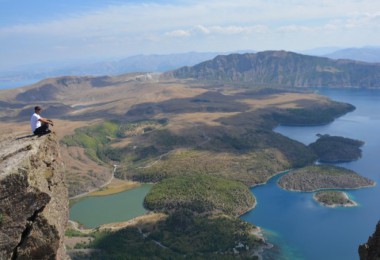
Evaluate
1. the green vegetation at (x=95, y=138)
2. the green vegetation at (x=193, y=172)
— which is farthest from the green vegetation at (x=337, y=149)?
the green vegetation at (x=95, y=138)

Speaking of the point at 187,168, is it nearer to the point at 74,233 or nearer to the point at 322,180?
the point at 322,180

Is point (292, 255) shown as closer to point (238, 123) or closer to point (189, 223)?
point (189, 223)

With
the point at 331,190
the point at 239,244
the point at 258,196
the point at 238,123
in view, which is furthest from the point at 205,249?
the point at 238,123

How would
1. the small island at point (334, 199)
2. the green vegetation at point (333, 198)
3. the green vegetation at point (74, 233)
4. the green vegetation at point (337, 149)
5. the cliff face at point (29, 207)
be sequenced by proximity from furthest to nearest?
the green vegetation at point (337, 149)
the green vegetation at point (333, 198)
the small island at point (334, 199)
the green vegetation at point (74, 233)
the cliff face at point (29, 207)

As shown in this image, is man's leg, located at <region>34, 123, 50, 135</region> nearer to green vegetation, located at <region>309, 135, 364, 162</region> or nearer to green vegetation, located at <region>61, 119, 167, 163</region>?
green vegetation, located at <region>61, 119, 167, 163</region>

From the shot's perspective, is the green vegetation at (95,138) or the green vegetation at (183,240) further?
the green vegetation at (95,138)

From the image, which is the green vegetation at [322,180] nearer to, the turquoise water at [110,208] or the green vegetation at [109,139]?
the turquoise water at [110,208]
